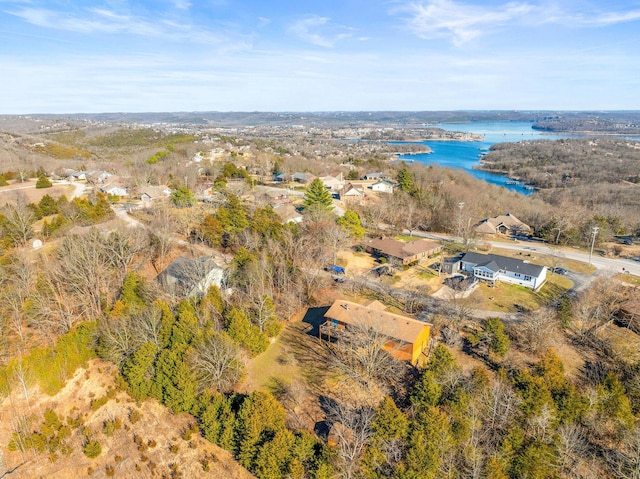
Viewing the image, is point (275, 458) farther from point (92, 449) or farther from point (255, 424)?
point (92, 449)

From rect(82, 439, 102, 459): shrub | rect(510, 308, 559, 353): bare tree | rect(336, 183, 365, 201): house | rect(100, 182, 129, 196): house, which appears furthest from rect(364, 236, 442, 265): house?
rect(100, 182, 129, 196): house

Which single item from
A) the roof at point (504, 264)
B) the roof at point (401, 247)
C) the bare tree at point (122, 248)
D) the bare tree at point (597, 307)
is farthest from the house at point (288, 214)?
the bare tree at point (597, 307)

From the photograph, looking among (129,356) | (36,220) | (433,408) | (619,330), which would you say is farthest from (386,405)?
(36,220)

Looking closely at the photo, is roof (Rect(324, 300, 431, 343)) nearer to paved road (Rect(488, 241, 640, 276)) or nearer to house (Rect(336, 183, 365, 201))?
paved road (Rect(488, 241, 640, 276))

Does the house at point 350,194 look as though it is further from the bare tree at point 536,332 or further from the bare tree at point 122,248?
the bare tree at point 536,332

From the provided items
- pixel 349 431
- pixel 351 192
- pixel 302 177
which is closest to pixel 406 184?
pixel 351 192

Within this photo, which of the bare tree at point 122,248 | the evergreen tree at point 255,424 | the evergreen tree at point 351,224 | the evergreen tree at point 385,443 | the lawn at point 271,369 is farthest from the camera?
the evergreen tree at point 351,224
